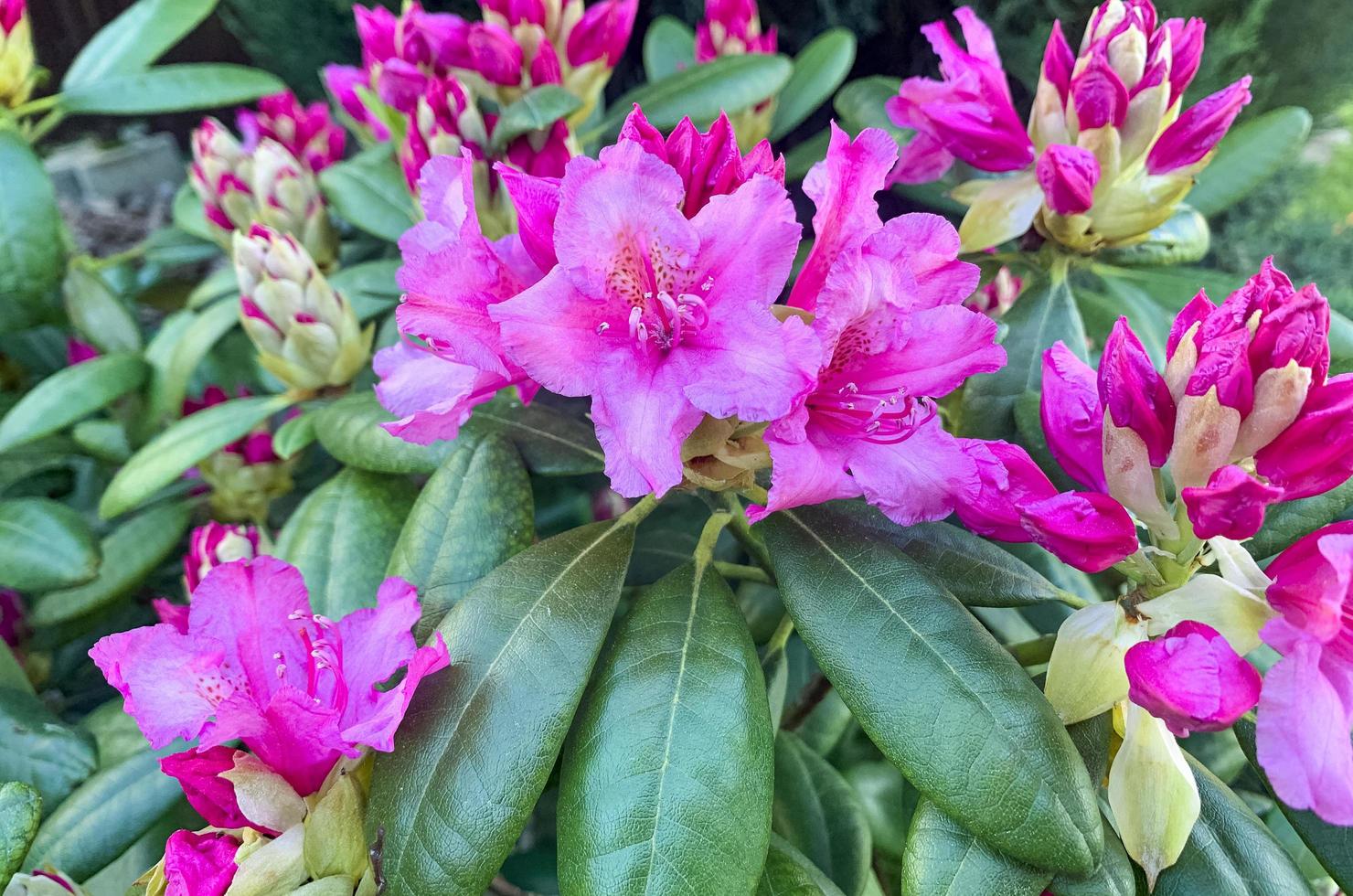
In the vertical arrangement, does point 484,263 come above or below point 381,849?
above

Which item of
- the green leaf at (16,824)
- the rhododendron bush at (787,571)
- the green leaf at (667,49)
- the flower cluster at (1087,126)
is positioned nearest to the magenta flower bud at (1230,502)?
the rhododendron bush at (787,571)

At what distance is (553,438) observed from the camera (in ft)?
2.60

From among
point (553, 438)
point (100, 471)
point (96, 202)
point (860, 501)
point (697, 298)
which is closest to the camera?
point (697, 298)

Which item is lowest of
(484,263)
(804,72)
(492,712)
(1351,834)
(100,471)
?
(100,471)

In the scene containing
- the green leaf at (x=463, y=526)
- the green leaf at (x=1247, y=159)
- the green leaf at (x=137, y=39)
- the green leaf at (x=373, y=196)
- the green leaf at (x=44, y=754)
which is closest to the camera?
the green leaf at (x=463, y=526)

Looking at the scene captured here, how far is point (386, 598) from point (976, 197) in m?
0.61

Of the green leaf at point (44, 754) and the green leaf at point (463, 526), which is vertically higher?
the green leaf at point (463, 526)

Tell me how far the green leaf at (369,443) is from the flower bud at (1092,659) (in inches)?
19.8

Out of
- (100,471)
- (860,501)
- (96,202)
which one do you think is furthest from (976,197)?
(96,202)

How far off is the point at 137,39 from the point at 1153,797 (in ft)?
5.35

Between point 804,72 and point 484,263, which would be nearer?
point 484,263

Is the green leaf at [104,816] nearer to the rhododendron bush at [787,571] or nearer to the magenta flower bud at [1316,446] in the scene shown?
the rhododendron bush at [787,571]

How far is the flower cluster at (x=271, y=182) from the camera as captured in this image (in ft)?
4.24

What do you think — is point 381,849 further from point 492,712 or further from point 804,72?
point 804,72
